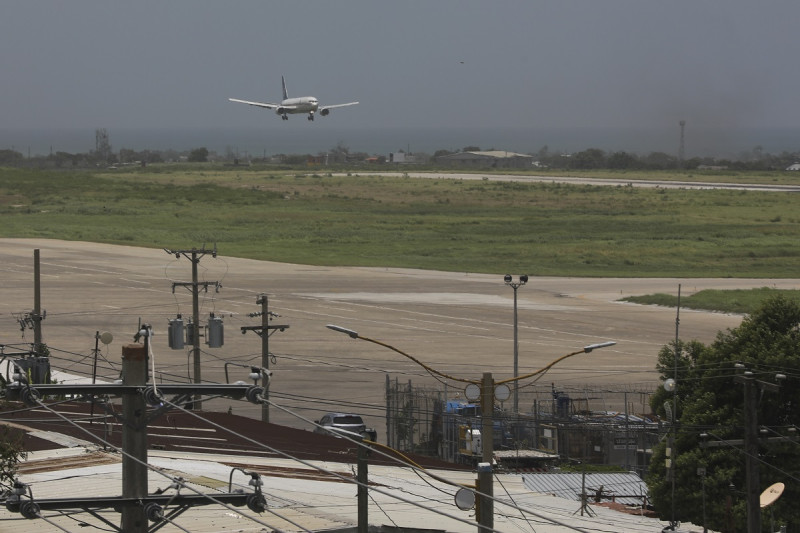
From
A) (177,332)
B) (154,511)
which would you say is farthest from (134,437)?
(177,332)

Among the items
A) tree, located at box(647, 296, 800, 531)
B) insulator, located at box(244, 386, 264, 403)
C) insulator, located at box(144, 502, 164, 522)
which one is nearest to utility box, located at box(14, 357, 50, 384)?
tree, located at box(647, 296, 800, 531)

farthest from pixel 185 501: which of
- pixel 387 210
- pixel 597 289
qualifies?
pixel 387 210

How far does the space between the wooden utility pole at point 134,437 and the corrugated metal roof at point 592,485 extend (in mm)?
24712

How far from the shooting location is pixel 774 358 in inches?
1715

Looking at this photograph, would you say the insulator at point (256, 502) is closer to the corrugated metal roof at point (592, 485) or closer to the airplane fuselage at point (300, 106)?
the corrugated metal roof at point (592, 485)

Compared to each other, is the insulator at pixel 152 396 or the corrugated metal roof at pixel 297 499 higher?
the insulator at pixel 152 396

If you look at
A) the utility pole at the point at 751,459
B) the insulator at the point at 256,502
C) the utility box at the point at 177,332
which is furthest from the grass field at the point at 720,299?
the insulator at the point at 256,502

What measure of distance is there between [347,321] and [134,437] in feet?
220

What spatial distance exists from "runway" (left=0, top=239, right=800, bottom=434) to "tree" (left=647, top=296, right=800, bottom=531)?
1272 cm

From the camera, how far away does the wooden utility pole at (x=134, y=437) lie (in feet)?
48.8

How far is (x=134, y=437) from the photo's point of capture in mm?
15102

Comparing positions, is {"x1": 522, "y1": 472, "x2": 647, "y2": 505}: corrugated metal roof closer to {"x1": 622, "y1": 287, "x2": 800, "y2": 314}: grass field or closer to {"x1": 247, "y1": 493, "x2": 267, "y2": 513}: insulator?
{"x1": 247, "y1": 493, "x2": 267, "y2": 513}: insulator

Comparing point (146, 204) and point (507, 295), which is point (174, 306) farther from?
point (146, 204)

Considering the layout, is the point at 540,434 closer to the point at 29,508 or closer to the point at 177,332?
the point at 177,332
